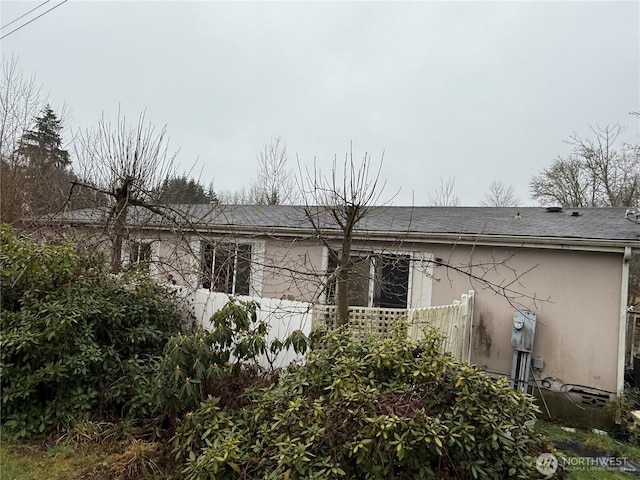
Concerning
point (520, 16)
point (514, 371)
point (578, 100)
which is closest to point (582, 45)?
point (520, 16)

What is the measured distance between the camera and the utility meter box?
630 centimetres

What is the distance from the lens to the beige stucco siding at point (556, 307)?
19.8 ft

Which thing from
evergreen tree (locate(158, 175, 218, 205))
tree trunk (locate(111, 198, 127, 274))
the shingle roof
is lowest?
tree trunk (locate(111, 198, 127, 274))

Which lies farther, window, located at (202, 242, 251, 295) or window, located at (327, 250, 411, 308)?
window, located at (202, 242, 251, 295)

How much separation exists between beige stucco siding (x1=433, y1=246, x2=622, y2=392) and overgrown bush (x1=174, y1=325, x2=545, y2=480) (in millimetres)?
3675

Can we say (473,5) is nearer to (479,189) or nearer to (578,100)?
(578,100)

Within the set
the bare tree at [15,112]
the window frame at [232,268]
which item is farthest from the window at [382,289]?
the bare tree at [15,112]

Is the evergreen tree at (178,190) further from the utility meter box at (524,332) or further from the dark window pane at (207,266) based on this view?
the utility meter box at (524,332)

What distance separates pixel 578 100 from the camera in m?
13.4

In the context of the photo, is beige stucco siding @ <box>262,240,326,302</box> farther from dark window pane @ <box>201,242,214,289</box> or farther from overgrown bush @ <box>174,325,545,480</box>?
overgrown bush @ <box>174,325,545,480</box>

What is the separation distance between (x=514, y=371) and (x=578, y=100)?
448 inches

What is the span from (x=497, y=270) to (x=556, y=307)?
1059mm
